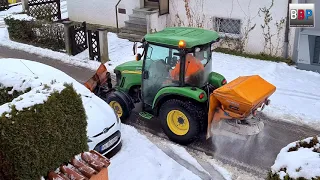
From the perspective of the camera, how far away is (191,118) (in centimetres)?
725

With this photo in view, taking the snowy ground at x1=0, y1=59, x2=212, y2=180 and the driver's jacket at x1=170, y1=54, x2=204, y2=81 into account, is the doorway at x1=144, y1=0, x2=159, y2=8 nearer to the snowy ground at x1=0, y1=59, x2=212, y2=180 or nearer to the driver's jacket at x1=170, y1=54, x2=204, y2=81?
the snowy ground at x1=0, y1=59, x2=212, y2=180

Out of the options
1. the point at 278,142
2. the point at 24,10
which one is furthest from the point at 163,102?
the point at 24,10

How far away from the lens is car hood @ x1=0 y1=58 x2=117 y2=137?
7016 mm

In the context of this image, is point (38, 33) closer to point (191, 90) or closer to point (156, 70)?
point (156, 70)

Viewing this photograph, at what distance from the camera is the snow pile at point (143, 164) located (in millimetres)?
6543

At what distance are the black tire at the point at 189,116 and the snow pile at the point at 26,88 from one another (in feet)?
7.67

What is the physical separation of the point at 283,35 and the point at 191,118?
5.83 m

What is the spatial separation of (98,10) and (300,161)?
43.4ft

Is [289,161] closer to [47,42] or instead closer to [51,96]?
[51,96]

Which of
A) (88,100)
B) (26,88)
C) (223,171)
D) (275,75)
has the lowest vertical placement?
(223,171)

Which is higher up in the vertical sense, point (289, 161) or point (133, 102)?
point (289, 161)

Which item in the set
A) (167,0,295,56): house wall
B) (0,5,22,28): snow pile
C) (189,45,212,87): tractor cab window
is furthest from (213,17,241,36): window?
(0,5,22,28): snow pile

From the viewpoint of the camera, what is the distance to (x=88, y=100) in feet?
24.9

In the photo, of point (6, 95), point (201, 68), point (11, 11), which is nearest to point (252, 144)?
point (201, 68)
